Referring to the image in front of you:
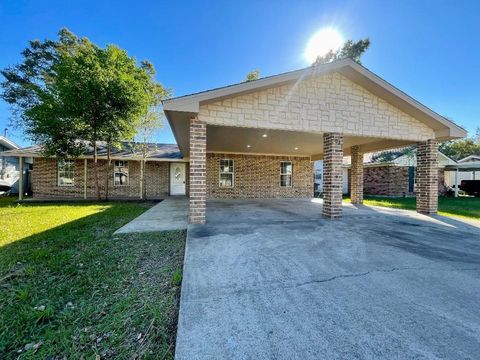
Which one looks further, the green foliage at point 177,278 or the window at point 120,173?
the window at point 120,173

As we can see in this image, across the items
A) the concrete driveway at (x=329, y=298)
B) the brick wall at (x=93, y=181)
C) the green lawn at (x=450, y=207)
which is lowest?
the green lawn at (x=450, y=207)

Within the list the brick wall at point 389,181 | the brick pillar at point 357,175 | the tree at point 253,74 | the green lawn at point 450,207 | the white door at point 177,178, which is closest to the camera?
the green lawn at point 450,207

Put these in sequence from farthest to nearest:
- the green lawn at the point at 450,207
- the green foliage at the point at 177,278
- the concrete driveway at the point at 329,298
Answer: the green lawn at the point at 450,207 < the green foliage at the point at 177,278 < the concrete driveway at the point at 329,298

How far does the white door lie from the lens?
15.4m

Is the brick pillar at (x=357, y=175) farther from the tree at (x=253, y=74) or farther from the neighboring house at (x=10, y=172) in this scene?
the neighboring house at (x=10, y=172)

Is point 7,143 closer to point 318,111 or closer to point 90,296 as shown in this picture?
point 90,296

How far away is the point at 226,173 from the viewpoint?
13.7 metres

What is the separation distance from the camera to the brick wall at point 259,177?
13.5m

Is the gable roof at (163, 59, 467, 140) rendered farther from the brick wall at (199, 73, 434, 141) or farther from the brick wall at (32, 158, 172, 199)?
the brick wall at (32, 158, 172, 199)

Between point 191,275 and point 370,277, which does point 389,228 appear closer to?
point 370,277

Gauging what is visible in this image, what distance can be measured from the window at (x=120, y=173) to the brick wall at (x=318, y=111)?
37.4ft

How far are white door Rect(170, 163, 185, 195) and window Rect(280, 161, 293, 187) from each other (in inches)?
269

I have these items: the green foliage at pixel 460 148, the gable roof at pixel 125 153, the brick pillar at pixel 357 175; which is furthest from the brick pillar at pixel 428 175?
the green foliage at pixel 460 148

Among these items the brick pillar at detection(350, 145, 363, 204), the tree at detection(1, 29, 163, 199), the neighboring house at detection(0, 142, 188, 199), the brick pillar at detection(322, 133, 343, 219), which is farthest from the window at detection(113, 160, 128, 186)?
the brick pillar at detection(350, 145, 363, 204)
